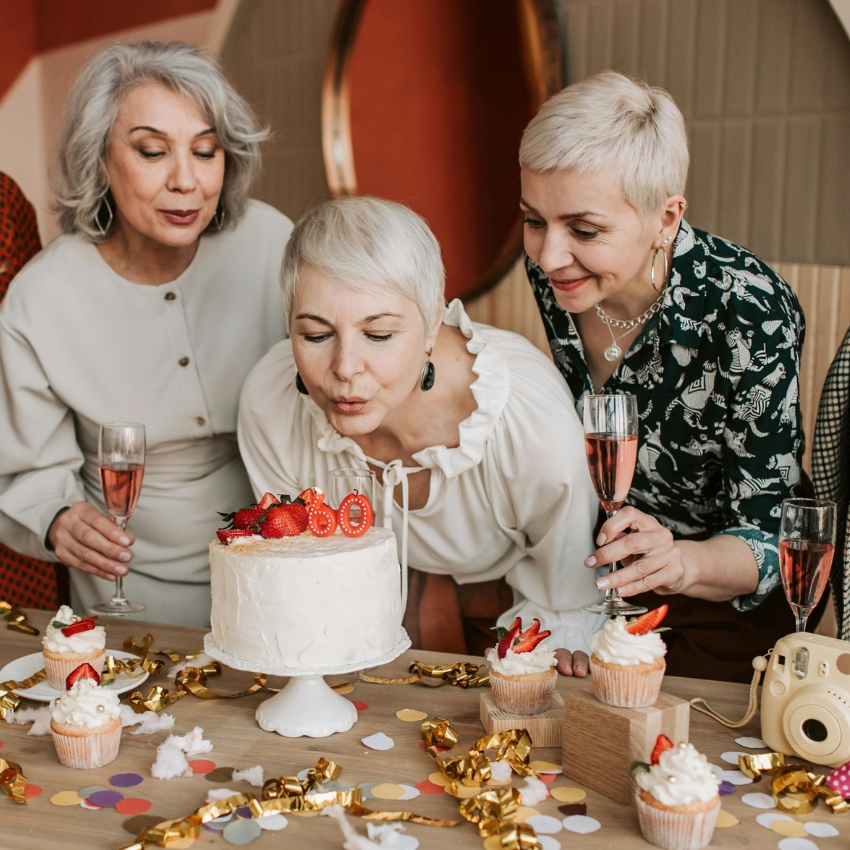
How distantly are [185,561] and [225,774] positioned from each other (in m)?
1.25

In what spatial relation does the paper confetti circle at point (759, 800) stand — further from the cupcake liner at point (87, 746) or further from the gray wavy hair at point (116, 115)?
the gray wavy hair at point (116, 115)

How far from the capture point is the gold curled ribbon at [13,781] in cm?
128

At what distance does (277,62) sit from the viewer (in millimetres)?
4227

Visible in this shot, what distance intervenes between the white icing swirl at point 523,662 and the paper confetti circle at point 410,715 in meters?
0.15

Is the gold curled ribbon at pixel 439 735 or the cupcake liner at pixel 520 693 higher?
the cupcake liner at pixel 520 693

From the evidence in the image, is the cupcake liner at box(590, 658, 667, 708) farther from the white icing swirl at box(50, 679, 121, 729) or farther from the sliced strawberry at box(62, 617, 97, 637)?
the sliced strawberry at box(62, 617, 97, 637)

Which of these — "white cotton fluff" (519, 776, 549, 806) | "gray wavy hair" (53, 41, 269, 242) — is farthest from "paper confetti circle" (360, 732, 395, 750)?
"gray wavy hair" (53, 41, 269, 242)

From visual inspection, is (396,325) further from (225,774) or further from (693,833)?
(693,833)

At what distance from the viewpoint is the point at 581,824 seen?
3.98ft

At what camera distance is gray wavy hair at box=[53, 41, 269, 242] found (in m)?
2.26

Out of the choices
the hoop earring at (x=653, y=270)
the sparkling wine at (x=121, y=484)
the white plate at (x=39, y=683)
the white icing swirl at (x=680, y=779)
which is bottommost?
the white plate at (x=39, y=683)

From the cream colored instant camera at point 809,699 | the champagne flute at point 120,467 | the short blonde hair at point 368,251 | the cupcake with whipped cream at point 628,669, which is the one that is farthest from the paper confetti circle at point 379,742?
the short blonde hair at point 368,251

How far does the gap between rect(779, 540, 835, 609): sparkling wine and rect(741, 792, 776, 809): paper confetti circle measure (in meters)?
0.27

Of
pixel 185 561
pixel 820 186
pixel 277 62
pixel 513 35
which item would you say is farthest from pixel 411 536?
pixel 277 62
